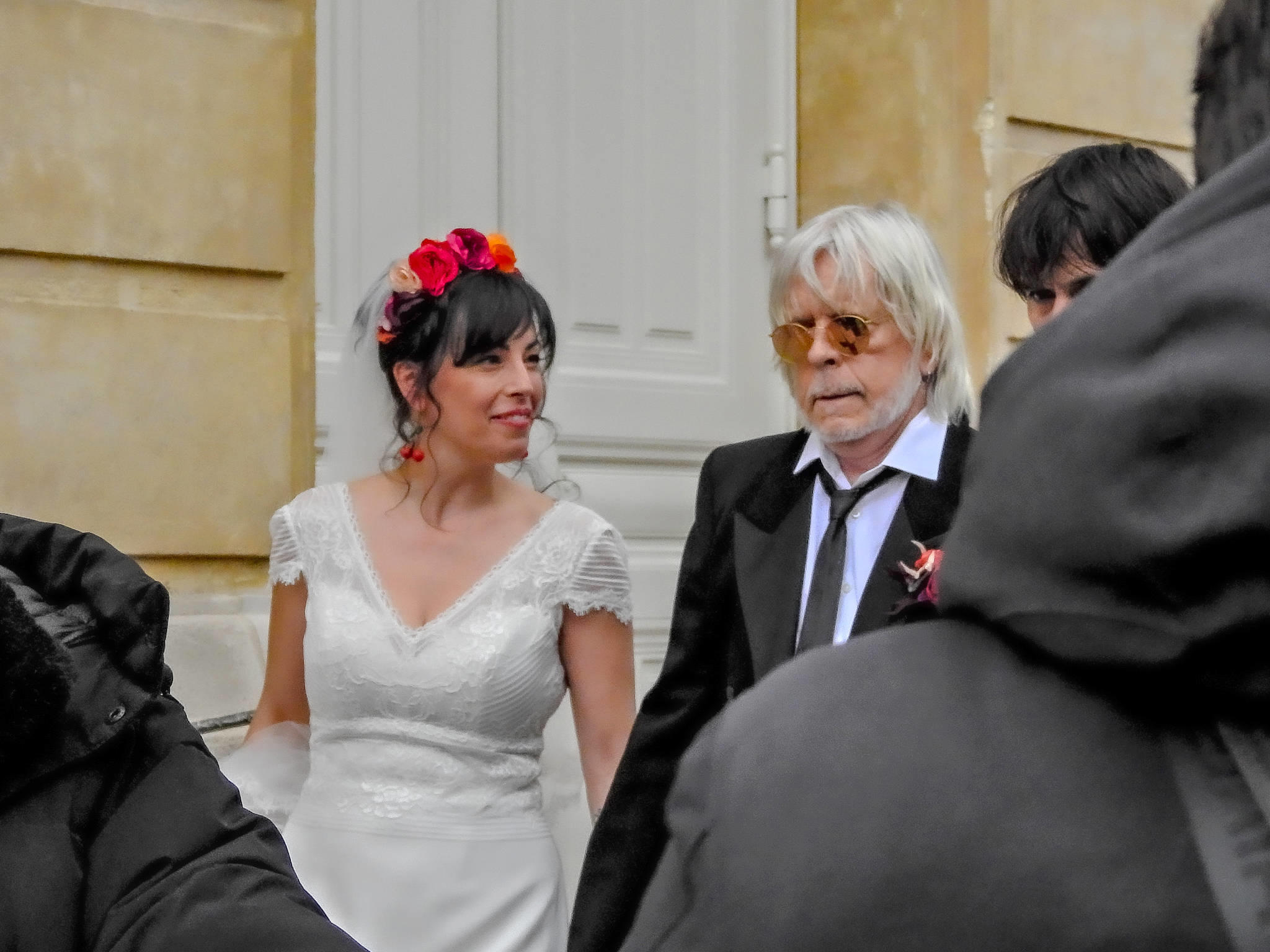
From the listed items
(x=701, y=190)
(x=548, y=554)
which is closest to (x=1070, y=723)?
(x=548, y=554)

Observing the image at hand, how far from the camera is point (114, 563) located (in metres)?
1.58

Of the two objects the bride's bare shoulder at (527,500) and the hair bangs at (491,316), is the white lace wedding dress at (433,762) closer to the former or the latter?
the bride's bare shoulder at (527,500)

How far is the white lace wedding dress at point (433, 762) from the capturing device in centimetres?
294

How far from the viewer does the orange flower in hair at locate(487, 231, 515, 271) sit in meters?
3.29

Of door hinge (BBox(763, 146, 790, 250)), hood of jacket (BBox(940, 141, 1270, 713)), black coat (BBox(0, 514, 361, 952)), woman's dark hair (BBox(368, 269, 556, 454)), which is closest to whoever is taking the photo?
hood of jacket (BBox(940, 141, 1270, 713))

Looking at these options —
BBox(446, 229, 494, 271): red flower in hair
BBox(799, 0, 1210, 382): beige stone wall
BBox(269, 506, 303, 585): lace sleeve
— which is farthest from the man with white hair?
BBox(799, 0, 1210, 382): beige stone wall

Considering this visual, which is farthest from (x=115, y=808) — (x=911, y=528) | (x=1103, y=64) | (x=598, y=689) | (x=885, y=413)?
(x=1103, y=64)

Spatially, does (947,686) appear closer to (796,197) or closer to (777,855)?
(777,855)

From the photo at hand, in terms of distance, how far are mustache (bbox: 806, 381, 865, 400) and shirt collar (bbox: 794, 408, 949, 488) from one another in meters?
0.06

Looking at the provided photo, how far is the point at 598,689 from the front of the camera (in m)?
3.08

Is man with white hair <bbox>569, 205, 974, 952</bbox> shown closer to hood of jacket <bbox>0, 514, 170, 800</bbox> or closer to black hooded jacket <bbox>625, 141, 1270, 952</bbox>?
hood of jacket <bbox>0, 514, 170, 800</bbox>

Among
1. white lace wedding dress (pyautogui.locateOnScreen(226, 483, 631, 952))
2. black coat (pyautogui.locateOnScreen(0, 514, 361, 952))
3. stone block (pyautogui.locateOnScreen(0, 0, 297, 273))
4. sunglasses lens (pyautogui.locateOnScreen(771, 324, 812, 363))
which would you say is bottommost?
white lace wedding dress (pyautogui.locateOnScreen(226, 483, 631, 952))

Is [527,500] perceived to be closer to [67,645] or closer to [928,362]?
[928,362]

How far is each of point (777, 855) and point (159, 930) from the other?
0.89 metres
